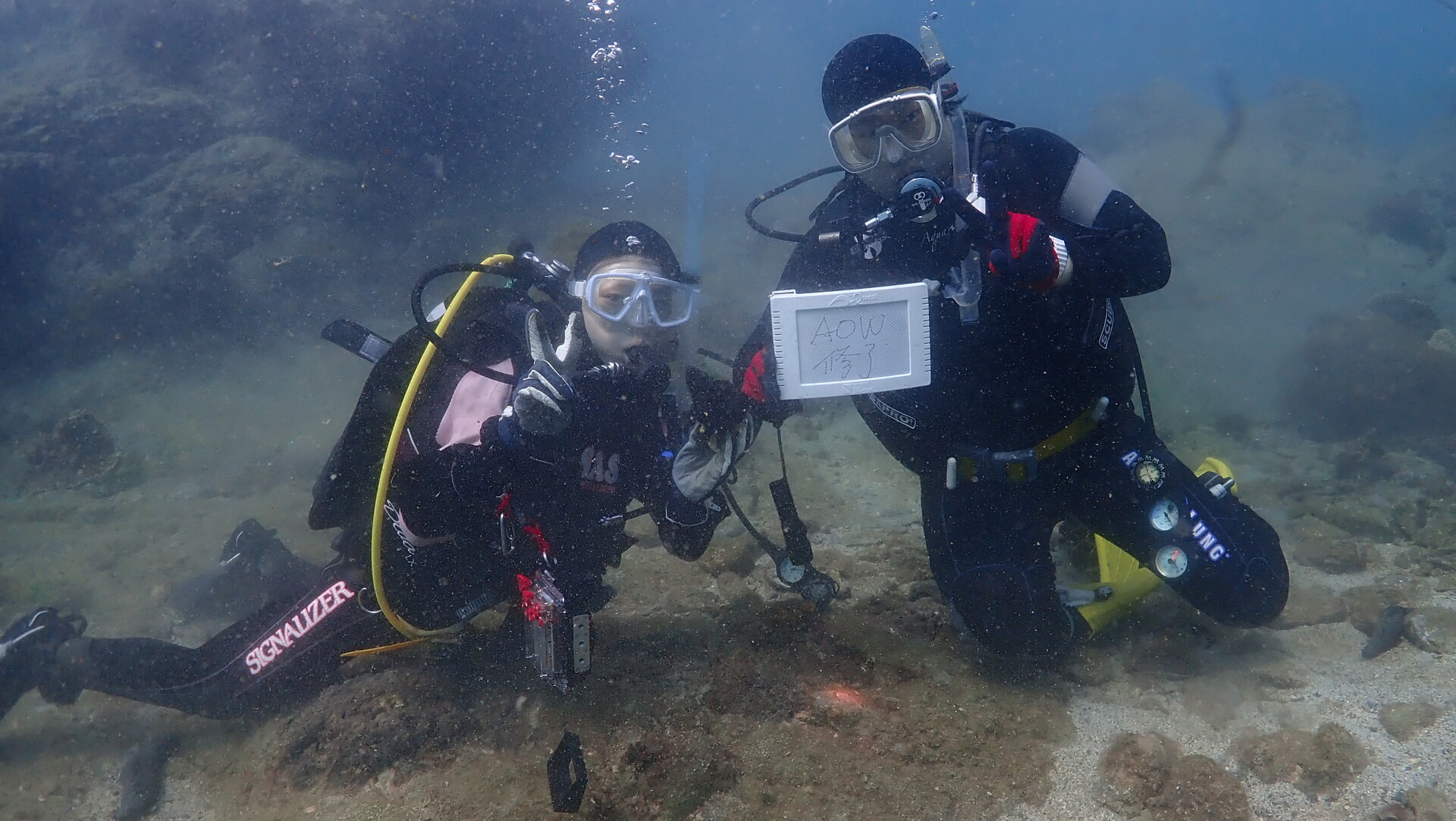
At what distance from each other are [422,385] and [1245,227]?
64.6 feet

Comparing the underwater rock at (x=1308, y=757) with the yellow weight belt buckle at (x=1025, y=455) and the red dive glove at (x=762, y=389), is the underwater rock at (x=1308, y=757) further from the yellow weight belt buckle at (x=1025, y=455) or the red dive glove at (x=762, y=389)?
the red dive glove at (x=762, y=389)

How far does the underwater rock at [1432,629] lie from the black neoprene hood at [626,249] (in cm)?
424

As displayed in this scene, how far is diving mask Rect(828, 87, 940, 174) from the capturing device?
9.87 ft

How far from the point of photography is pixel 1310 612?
3.75 m

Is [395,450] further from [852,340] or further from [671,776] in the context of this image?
[852,340]

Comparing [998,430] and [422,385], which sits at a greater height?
[422,385]

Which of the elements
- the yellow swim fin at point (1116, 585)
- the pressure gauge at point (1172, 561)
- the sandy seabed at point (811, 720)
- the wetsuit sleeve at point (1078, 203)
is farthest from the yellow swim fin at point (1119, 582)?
the wetsuit sleeve at point (1078, 203)

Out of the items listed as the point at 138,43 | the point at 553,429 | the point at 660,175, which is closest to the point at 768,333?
the point at 553,429

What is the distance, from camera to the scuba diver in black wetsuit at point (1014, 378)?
302 cm

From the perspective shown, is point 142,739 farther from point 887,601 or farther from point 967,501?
point 967,501

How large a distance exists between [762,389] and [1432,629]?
361cm

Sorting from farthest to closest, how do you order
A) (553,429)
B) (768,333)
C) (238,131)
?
(238,131) < (768,333) < (553,429)

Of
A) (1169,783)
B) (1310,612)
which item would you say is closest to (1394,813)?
(1169,783)

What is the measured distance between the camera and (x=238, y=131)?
13.5m
